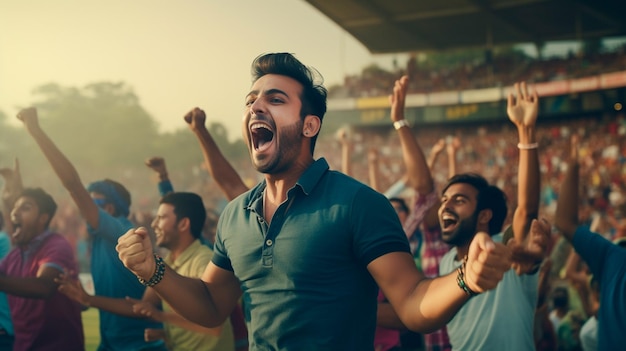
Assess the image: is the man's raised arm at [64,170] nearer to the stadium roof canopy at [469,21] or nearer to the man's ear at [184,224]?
the man's ear at [184,224]

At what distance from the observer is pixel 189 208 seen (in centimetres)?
461

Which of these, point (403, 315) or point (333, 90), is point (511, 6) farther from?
point (403, 315)

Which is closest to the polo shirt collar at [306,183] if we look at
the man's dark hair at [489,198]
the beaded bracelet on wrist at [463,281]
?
the beaded bracelet on wrist at [463,281]

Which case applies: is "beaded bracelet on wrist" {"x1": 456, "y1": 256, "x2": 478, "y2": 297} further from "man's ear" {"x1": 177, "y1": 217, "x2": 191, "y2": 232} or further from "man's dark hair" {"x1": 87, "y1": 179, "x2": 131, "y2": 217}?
"man's dark hair" {"x1": 87, "y1": 179, "x2": 131, "y2": 217}

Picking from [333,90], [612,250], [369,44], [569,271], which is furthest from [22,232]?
[333,90]

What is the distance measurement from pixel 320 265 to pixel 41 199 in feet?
11.2

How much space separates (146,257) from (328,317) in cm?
64

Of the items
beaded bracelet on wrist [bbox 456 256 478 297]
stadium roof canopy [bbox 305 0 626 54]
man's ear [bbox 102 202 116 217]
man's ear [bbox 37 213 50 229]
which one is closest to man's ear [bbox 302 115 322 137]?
beaded bracelet on wrist [bbox 456 256 478 297]

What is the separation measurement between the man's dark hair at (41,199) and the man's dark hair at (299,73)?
9.85 feet

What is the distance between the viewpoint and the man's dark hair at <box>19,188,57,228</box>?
4949 mm

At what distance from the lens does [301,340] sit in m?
2.19

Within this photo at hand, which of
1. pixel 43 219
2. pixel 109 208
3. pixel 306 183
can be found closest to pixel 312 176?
pixel 306 183

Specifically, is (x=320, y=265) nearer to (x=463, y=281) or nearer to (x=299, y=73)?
(x=463, y=281)

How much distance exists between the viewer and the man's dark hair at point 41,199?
16.2 ft
